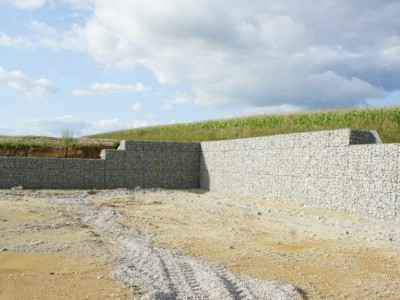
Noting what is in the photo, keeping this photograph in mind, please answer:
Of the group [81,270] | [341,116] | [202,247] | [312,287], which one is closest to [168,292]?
→ [81,270]

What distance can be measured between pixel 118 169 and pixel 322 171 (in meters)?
9.78

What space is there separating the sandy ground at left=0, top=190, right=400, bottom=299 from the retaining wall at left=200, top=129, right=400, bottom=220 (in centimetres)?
50

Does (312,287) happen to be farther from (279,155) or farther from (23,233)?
(279,155)

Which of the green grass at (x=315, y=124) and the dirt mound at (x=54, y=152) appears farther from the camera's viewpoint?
the dirt mound at (x=54, y=152)

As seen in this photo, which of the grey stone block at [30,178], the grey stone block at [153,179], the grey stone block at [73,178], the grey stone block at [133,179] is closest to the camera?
the grey stone block at [30,178]

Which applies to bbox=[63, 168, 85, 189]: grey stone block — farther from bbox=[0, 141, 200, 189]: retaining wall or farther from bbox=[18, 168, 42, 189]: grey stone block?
bbox=[18, 168, 42, 189]: grey stone block

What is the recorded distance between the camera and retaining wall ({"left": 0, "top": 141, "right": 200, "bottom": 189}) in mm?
17750

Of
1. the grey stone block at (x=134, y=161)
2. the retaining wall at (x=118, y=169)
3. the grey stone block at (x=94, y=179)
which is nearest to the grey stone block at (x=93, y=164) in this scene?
the retaining wall at (x=118, y=169)

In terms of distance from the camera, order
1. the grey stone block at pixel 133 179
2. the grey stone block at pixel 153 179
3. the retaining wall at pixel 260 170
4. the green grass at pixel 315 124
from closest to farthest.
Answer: the retaining wall at pixel 260 170
the green grass at pixel 315 124
the grey stone block at pixel 133 179
the grey stone block at pixel 153 179

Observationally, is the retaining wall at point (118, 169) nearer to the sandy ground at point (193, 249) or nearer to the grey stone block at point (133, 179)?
the grey stone block at point (133, 179)

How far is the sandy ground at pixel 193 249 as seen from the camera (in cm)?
579

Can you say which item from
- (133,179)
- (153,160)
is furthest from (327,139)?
(133,179)

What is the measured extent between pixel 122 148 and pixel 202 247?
12.1 m

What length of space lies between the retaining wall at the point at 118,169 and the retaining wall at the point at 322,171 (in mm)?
3084
